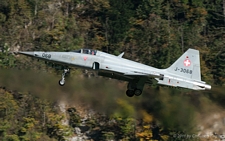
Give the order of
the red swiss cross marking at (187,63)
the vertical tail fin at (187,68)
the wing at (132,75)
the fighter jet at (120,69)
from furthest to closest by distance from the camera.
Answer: the red swiss cross marking at (187,63) → the vertical tail fin at (187,68) → the fighter jet at (120,69) → the wing at (132,75)

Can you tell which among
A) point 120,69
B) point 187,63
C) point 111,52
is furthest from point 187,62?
point 111,52

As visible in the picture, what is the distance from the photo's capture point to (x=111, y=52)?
197 ft

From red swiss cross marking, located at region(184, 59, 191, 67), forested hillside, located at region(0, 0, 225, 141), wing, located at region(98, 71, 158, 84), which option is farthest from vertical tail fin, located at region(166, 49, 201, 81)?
forested hillside, located at region(0, 0, 225, 141)

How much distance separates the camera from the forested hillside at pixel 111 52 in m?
31.5

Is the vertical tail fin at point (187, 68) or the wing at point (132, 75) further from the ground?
the vertical tail fin at point (187, 68)

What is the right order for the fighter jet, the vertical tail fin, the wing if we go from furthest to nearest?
the vertical tail fin < the fighter jet < the wing

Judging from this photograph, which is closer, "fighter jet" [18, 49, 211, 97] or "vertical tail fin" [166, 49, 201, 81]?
"fighter jet" [18, 49, 211, 97]

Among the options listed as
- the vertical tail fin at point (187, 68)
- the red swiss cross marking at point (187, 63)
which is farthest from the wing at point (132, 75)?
the red swiss cross marking at point (187, 63)

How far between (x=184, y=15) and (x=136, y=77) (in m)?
40.1

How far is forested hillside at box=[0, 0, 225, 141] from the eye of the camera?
103 ft

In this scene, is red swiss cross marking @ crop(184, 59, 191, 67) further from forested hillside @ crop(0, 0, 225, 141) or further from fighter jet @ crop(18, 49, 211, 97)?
forested hillside @ crop(0, 0, 225, 141)

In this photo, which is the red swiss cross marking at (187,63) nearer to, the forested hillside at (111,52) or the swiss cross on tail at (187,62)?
the swiss cross on tail at (187,62)

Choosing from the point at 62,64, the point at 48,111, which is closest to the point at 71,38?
the point at 48,111

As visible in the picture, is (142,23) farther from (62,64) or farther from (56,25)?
(62,64)
